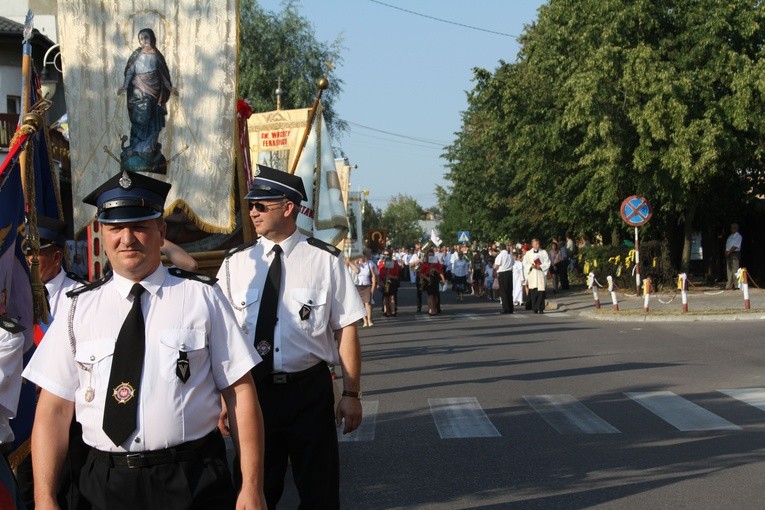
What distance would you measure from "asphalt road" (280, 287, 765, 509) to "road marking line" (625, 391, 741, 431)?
0.02 meters

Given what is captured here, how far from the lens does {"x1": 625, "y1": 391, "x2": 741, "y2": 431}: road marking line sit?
34.4ft

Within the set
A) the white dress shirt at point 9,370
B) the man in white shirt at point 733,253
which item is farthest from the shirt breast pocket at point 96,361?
the man in white shirt at point 733,253

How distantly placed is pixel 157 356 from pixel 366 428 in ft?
23.8

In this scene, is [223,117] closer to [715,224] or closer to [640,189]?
[640,189]

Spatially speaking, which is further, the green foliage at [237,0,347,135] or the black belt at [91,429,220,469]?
the green foliage at [237,0,347,135]

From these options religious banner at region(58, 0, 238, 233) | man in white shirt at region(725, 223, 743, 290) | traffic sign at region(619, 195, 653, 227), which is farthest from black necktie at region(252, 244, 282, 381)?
man in white shirt at region(725, 223, 743, 290)

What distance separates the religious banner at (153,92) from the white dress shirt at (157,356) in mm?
5755

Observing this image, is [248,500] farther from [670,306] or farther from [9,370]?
[670,306]

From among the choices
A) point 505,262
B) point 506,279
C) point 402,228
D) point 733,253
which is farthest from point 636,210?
point 402,228

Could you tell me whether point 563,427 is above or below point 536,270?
below

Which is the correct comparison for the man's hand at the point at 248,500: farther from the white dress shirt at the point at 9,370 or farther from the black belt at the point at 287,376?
the black belt at the point at 287,376

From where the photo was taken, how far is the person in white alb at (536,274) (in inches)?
1192

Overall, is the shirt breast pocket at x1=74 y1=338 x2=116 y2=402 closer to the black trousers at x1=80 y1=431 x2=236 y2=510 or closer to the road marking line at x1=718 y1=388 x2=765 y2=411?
the black trousers at x1=80 y1=431 x2=236 y2=510

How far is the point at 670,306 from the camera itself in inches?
1091
